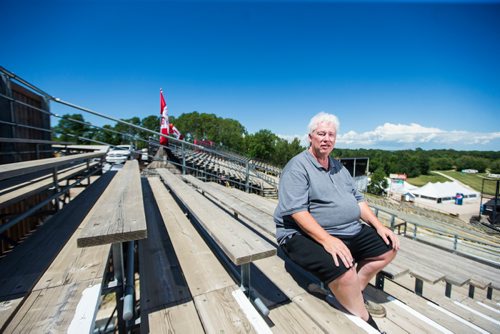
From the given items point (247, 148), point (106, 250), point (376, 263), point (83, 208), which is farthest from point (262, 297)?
point (247, 148)

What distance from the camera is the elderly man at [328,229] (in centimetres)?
137

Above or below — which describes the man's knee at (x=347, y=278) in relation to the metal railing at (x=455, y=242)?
above

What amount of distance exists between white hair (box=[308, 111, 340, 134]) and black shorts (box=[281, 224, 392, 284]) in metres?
0.87

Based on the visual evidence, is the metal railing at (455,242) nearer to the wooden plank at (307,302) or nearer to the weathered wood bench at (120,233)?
the wooden plank at (307,302)

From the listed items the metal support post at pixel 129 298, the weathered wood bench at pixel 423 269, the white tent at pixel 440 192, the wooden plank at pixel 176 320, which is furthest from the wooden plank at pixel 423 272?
the white tent at pixel 440 192

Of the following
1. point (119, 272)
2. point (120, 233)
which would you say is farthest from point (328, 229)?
point (119, 272)

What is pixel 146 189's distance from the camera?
421cm

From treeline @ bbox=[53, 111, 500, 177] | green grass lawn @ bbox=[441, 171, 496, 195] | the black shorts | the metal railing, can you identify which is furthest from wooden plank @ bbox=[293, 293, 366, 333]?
green grass lawn @ bbox=[441, 171, 496, 195]

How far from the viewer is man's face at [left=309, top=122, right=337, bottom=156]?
1.76 meters

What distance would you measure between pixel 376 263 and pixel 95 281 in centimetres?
186

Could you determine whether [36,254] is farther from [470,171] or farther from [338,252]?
[470,171]

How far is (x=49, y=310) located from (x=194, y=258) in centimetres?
105

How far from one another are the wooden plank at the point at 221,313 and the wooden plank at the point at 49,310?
2.05 ft

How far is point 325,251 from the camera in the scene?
4.61 feet
